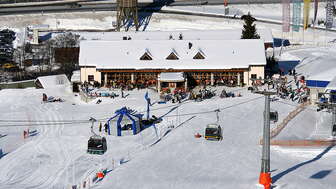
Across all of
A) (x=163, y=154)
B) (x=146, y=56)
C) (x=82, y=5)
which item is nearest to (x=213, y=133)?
(x=163, y=154)

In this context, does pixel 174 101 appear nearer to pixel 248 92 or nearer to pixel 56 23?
pixel 248 92

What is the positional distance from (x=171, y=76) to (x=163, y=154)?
19948 millimetres

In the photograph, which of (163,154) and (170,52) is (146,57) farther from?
(163,154)

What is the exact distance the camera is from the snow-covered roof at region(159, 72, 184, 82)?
55619mm

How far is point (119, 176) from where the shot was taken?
3309 cm

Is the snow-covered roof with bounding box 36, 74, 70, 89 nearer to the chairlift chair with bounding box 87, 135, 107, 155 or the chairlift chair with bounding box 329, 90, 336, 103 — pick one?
the chairlift chair with bounding box 87, 135, 107, 155

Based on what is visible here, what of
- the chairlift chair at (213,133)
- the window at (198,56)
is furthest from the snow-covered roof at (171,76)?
the chairlift chair at (213,133)

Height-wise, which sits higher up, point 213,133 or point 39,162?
point 213,133

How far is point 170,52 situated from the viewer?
60688mm

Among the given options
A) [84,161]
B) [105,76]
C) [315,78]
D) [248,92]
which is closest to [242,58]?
[248,92]

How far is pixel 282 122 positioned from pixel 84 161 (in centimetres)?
1469

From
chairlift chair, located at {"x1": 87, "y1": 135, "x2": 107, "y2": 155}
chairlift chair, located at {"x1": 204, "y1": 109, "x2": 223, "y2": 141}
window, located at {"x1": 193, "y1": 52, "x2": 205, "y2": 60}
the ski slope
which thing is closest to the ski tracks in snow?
the ski slope

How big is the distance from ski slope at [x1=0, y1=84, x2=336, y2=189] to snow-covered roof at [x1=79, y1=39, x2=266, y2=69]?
8.49 metres

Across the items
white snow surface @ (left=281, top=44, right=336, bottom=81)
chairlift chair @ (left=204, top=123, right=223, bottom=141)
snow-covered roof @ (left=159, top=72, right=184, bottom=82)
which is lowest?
chairlift chair @ (left=204, top=123, right=223, bottom=141)
